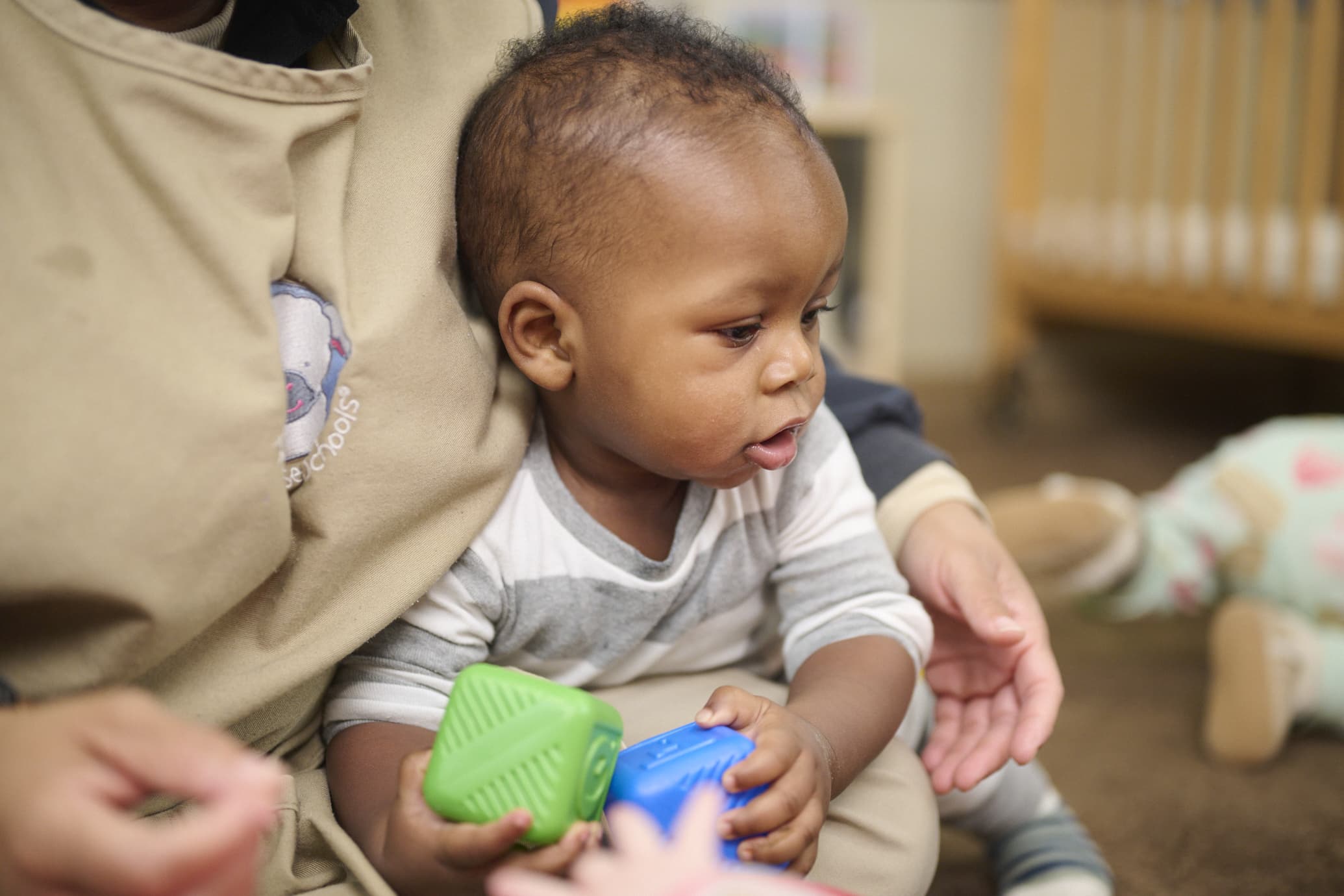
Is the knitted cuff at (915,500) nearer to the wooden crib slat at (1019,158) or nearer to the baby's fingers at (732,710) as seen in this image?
the baby's fingers at (732,710)

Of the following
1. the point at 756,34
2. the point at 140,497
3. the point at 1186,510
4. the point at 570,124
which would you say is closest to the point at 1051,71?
the point at 756,34

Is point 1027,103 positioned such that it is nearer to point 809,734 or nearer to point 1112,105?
point 1112,105

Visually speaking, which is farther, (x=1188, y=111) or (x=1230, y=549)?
(x=1188, y=111)

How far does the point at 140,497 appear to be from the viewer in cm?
45

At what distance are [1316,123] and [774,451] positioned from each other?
5.97 ft

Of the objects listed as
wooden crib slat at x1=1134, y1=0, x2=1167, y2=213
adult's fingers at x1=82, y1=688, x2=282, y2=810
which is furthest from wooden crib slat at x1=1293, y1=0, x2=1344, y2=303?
adult's fingers at x1=82, y1=688, x2=282, y2=810

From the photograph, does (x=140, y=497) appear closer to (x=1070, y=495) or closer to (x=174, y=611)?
(x=174, y=611)

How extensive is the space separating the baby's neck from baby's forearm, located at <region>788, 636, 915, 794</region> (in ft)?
0.38

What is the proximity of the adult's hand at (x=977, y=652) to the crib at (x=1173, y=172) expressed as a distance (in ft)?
4.78

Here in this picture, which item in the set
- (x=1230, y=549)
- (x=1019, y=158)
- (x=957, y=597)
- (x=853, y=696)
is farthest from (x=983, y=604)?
(x=1019, y=158)

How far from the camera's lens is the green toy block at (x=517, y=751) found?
1.44 ft

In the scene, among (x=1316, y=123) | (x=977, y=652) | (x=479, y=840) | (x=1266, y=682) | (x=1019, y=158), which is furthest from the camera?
(x=1019, y=158)

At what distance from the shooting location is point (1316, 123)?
1.97m

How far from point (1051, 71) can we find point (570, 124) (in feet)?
7.14
